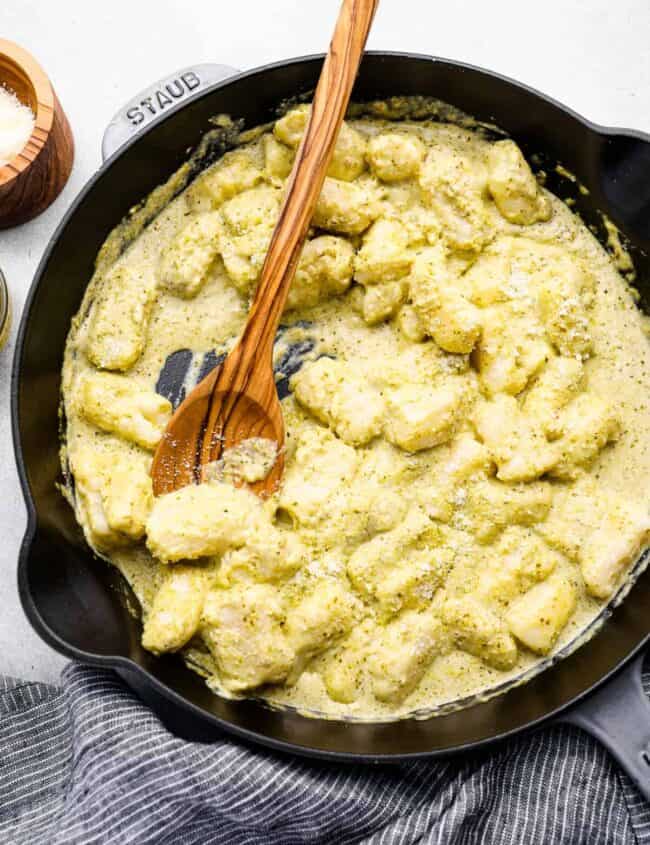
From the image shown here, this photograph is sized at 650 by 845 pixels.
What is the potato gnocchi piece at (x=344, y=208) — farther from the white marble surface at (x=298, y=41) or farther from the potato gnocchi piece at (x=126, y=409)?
the potato gnocchi piece at (x=126, y=409)

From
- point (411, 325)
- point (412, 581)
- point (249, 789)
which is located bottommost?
point (249, 789)

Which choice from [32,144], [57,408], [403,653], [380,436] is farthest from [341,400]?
[32,144]

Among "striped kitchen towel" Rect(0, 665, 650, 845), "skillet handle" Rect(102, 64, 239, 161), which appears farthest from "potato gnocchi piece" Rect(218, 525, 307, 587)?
"skillet handle" Rect(102, 64, 239, 161)

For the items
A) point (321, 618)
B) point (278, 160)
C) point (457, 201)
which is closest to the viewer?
point (321, 618)

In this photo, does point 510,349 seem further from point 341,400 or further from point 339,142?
point 339,142

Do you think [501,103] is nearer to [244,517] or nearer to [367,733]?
[244,517]

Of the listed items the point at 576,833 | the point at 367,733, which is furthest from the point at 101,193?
the point at 576,833

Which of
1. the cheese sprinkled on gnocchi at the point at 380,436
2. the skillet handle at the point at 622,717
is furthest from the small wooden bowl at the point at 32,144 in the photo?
the skillet handle at the point at 622,717
